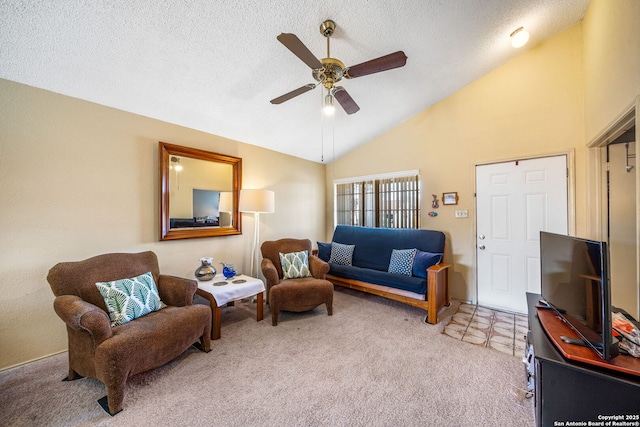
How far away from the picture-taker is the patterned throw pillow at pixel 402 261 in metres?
3.23

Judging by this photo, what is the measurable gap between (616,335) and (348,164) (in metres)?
4.04

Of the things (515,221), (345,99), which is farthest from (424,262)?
→ (345,99)

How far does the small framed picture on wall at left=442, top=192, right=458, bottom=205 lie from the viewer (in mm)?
3513

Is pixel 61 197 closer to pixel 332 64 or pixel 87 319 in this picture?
pixel 87 319

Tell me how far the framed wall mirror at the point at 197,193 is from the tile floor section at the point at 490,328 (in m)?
3.07

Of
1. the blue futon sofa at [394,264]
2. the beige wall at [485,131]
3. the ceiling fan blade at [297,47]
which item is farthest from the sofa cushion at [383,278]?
the ceiling fan blade at [297,47]

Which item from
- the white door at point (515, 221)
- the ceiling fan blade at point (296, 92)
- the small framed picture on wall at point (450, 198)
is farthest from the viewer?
the small framed picture on wall at point (450, 198)

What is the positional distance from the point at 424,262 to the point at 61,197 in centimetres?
392

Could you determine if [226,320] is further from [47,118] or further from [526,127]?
[526,127]

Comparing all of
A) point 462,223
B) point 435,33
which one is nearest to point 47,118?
point 435,33

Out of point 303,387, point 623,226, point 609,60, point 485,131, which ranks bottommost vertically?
point 303,387

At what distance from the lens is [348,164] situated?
4793mm

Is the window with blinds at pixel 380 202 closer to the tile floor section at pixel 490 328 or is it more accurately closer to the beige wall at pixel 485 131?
the beige wall at pixel 485 131

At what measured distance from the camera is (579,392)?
1071 millimetres
